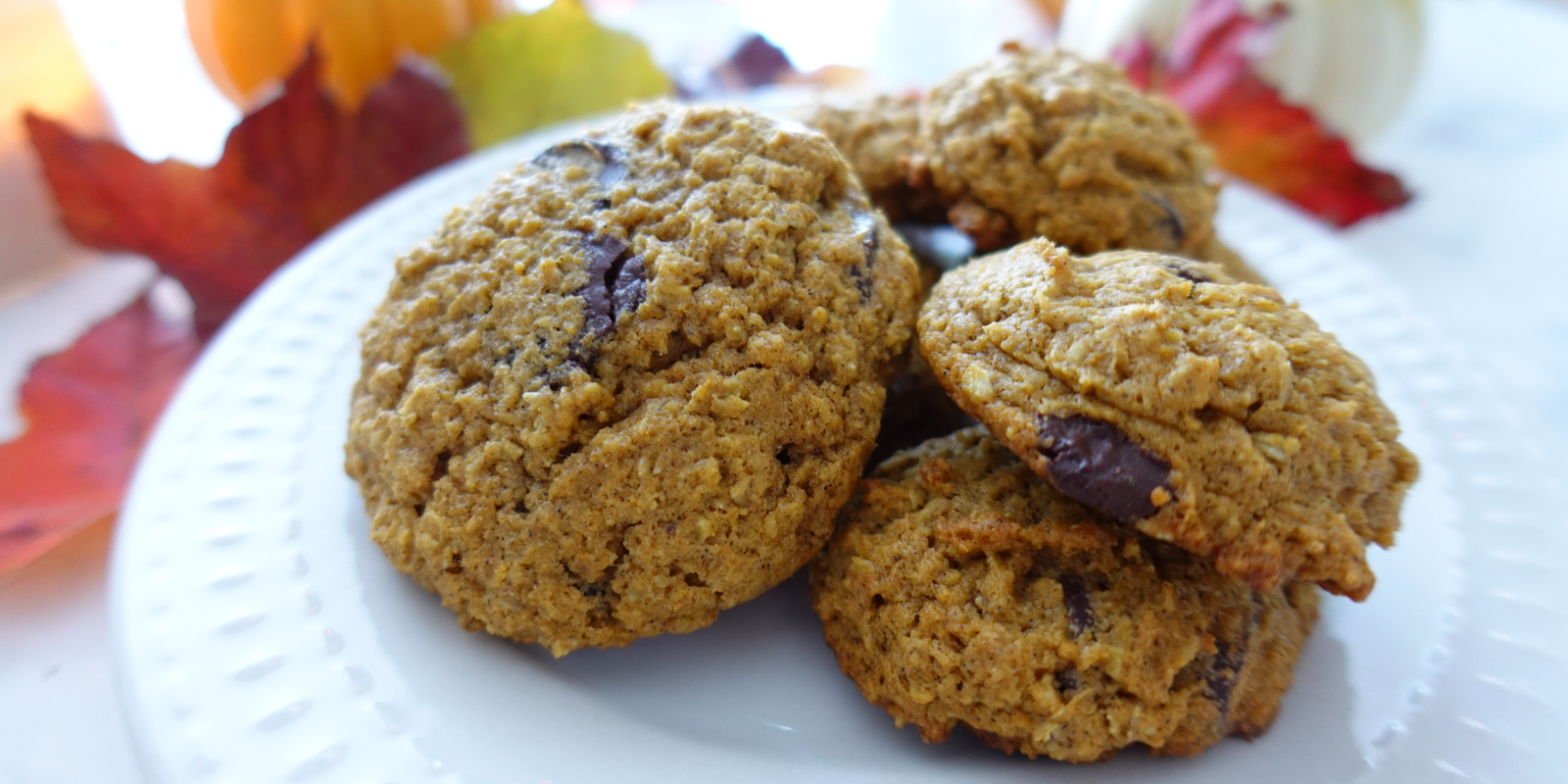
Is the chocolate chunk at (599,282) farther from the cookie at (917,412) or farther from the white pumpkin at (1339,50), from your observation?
the white pumpkin at (1339,50)

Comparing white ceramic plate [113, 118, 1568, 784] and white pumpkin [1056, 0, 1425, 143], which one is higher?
white pumpkin [1056, 0, 1425, 143]

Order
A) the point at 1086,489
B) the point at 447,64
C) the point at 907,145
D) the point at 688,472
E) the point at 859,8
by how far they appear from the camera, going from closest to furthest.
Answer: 1. the point at 1086,489
2. the point at 688,472
3. the point at 907,145
4. the point at 447,64
5. the point at 859,8

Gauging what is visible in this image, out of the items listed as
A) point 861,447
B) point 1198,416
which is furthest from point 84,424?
point 1198,416

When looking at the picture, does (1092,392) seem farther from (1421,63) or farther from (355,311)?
(1421,63)

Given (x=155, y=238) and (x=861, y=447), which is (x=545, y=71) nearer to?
(x=155, y=238)

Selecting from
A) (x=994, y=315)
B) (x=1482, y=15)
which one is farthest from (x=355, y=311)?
(x=1482, y=15)

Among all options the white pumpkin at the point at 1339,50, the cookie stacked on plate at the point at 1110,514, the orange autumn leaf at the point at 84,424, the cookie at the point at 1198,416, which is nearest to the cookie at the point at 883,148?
the cookie stacked on plate at the point at 1110,514

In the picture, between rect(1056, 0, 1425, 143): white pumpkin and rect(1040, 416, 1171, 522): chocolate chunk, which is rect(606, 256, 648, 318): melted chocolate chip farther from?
rect(1056, 0, 1425, 143): white pumpkin

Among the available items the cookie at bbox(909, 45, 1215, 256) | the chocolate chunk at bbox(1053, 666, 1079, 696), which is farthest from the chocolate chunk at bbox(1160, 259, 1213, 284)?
the chocolate chunk at bbox(1053, 666, 1079, 696)
